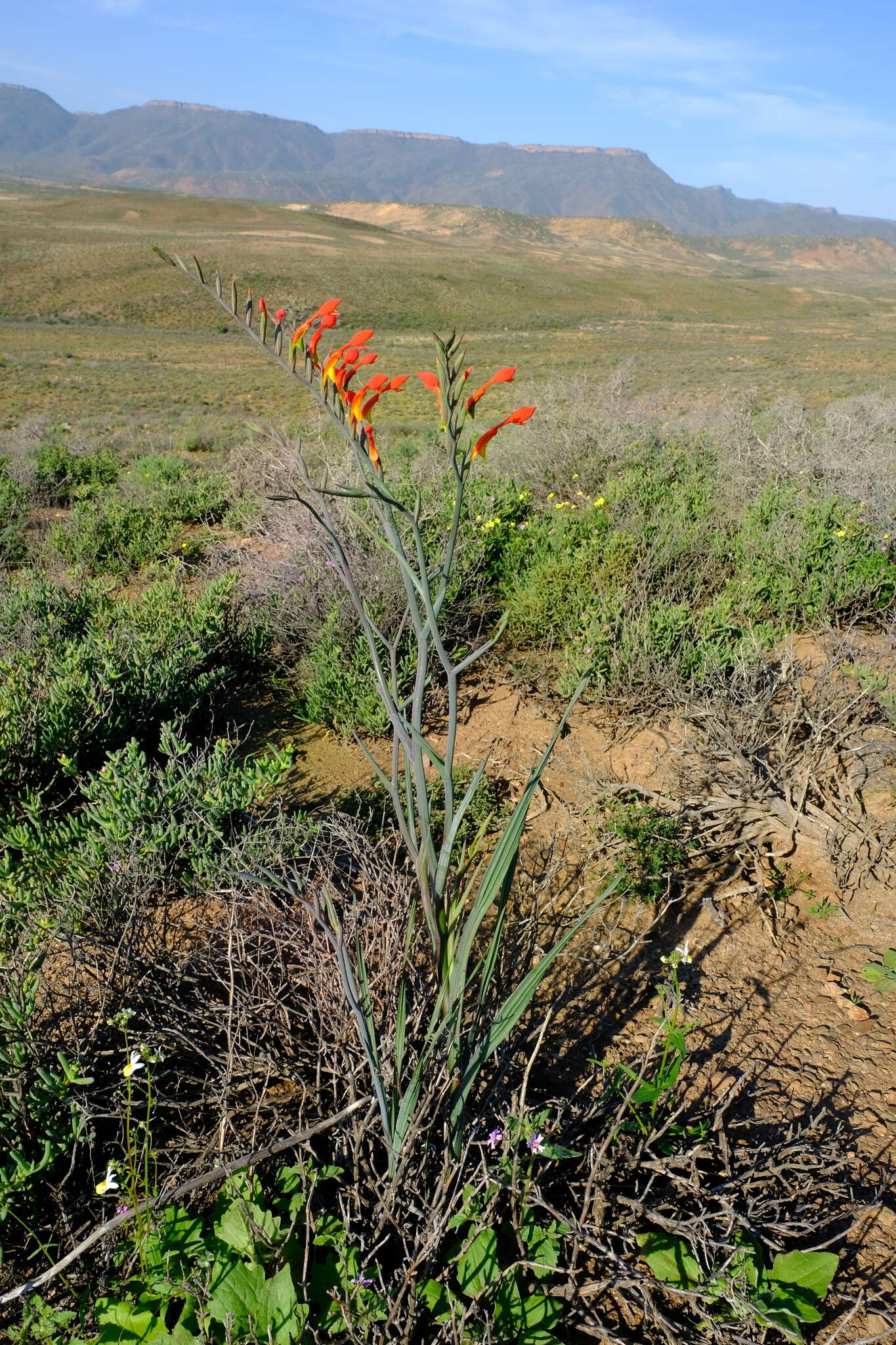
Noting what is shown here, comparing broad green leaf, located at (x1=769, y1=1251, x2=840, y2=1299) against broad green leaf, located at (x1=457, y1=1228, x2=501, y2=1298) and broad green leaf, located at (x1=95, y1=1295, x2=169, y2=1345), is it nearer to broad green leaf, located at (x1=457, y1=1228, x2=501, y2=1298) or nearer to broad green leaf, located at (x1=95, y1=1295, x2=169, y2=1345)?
broad green leaf, located at (x1=457, y1=1228, x2=501, y2=1298)

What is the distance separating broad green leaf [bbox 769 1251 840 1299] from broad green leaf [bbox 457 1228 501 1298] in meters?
0.55

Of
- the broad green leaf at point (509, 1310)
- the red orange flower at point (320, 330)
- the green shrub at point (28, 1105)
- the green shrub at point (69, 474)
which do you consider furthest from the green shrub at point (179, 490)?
the broad green leaf at point (509, 1310)

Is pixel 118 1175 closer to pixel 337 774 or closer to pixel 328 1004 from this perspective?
pixel 328 1004

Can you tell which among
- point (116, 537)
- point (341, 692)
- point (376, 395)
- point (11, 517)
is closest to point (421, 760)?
point (376, 395)

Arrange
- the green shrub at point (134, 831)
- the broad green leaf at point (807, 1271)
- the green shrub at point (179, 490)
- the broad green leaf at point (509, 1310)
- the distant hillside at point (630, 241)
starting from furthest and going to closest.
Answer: the distant hillside at point (630, 241)
the green shrub at point (179, 490)
the green shrub at point (134, 831)
the broad green leaf at point (807, 1271)
the broad green leaf at point (509, 1310)

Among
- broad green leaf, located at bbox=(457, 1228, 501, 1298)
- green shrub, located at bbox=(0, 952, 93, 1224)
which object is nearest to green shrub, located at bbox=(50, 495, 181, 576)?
green shrub, located at bbox=(0, 952, 93, 1224)

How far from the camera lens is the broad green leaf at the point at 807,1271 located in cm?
140

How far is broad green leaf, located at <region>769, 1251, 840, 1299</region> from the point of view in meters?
1.40

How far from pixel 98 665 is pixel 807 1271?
10.3 feet

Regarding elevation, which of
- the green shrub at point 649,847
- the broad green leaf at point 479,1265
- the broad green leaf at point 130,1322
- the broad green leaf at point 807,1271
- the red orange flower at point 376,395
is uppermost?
the red orange flower at point 376,395

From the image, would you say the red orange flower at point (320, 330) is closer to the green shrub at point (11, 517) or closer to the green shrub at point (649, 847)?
the green shrub at point (649, 847)

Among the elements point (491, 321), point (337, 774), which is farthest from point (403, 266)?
point (337, 774)

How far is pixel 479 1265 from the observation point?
4.41 ft

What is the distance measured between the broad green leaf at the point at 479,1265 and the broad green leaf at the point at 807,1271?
0.55m
